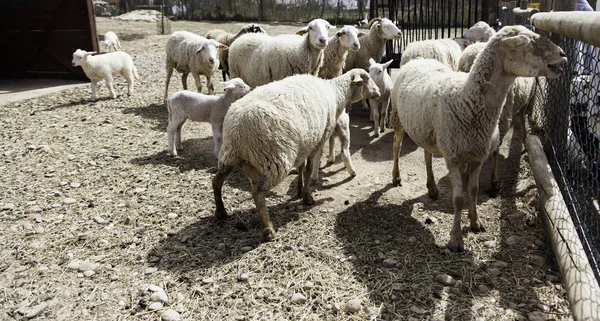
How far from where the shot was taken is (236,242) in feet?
12.5

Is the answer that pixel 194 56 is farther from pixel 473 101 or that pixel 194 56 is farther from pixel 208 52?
pixel 473 101

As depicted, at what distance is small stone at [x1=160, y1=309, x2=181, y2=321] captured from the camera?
290cm

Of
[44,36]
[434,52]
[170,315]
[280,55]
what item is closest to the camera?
[170,315]

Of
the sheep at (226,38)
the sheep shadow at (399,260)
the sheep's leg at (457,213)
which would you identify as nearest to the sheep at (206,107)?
the sheep shadow at (399,260)

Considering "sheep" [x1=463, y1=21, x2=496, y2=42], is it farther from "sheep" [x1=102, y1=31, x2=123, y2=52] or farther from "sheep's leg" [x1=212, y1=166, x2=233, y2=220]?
"sheep" [x1=102, y1=31, x2=123, y2=52]

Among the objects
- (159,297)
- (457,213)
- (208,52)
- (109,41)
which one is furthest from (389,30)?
(109,41)

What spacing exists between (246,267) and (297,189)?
5.21ft

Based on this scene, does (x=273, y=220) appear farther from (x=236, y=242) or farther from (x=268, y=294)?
(x=268, y=294)

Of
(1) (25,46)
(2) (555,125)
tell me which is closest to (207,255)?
(2) (555,125)

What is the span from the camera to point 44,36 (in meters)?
11.3

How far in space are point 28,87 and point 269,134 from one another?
934 centimetres

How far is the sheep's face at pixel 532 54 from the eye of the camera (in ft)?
10.8

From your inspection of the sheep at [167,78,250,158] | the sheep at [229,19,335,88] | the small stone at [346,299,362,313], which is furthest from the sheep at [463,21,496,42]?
the small stone at [346,299,362,313]

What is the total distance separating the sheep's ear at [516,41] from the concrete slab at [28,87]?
906cm
